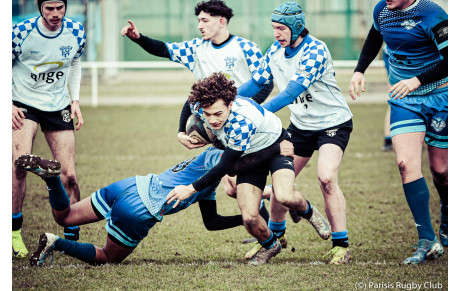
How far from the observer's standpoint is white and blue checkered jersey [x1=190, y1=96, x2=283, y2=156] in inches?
202

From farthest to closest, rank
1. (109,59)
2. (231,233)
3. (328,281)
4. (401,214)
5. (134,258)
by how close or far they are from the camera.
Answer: (109,59), (401,214), (231,233), (134,258), (328,281)

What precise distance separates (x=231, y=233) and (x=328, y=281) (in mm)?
2168

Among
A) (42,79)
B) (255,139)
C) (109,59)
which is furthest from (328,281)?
(109,59)

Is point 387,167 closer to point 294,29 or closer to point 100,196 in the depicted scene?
point 294,29

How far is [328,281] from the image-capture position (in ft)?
16.1

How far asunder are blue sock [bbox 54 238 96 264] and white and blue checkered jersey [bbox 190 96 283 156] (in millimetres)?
1474

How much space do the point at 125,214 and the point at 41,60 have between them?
2035 mm

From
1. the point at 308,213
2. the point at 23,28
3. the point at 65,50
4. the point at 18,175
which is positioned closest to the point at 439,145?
the point at 308,213

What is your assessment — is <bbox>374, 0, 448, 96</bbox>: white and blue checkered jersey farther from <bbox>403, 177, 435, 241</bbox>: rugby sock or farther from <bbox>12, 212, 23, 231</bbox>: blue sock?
<bbox>12, 212, 23, 231</bbox>: blue sock

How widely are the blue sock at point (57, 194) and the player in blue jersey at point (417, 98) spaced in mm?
2730

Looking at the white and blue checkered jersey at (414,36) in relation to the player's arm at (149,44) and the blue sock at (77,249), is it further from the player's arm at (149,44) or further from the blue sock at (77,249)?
the blue sock at (77,249)

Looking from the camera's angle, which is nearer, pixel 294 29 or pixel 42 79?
pixel 294 29

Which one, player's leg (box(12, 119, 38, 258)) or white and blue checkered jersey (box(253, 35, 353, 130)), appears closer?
white and blue checkered jersey (box(253, 35, 353, 130))

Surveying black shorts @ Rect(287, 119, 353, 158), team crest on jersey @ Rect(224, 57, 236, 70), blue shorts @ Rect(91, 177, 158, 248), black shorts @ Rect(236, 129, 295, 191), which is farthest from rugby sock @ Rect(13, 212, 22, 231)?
black shorts @ Rect(287, 119, 353, 158)
